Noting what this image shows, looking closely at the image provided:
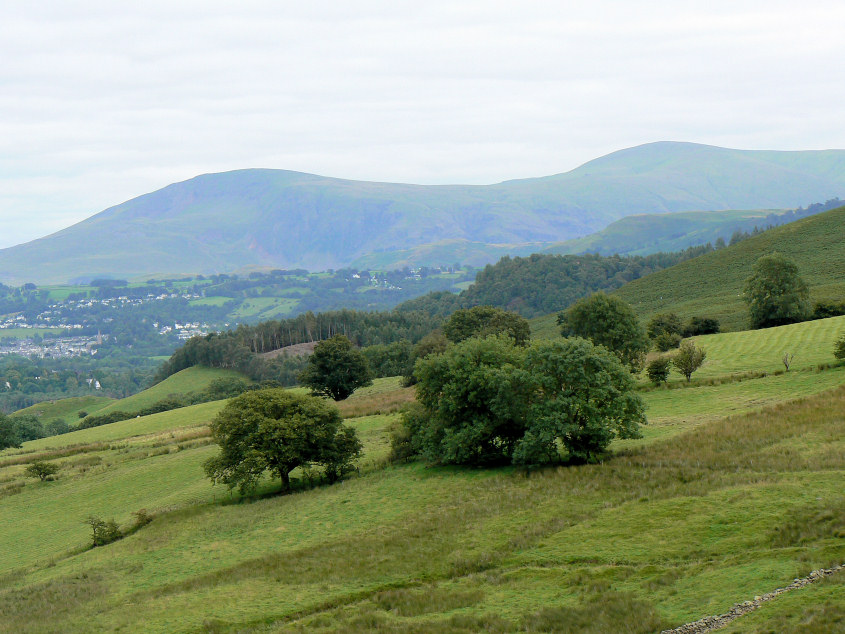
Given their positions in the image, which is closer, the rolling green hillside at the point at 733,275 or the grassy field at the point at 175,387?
the rolling green hillside at the point at 733,275

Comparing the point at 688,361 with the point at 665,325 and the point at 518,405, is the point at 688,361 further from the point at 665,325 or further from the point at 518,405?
the point at 665,325

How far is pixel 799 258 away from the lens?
146 metres

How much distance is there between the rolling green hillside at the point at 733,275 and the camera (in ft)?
410

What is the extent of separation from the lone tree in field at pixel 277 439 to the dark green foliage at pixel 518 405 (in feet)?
14.1

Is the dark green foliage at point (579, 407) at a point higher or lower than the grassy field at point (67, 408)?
higher

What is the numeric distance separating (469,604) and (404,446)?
24.8m

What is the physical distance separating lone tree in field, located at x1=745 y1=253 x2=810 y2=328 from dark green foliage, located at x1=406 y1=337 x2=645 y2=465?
52.0m

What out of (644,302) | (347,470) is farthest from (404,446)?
(644,302)

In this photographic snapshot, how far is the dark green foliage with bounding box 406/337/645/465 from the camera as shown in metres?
38.2

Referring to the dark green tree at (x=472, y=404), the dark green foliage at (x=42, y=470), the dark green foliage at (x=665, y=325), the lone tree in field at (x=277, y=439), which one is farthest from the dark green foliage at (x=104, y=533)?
the dark green foliage at (x=665, y=325)

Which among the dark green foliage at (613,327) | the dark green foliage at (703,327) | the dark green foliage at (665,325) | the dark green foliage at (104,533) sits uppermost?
the dark green foliage at (613,327)

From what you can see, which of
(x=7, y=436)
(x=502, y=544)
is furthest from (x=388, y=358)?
(x=502, y=544)

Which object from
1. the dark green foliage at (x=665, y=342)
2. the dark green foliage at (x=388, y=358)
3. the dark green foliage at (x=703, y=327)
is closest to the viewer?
the dark green foliage at (x=665, y=342)

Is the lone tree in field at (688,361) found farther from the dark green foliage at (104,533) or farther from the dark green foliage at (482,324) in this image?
the dark green foliage at (104,533)
